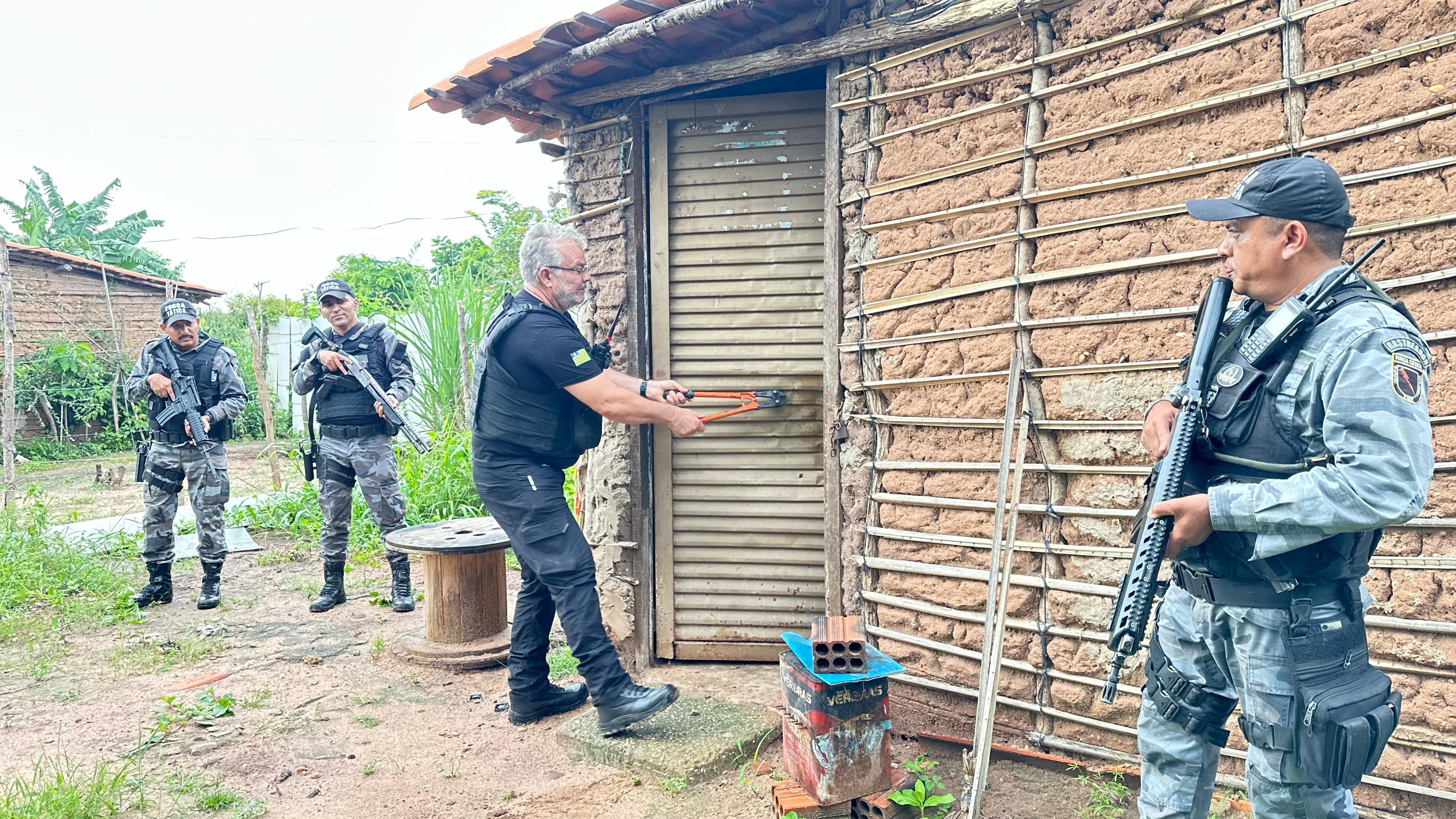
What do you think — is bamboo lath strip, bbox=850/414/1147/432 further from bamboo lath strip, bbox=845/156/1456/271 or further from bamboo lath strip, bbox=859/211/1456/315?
bamboo lath strip, bbox=845/156/1456/271

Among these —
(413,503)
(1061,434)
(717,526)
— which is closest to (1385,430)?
(1061,434)

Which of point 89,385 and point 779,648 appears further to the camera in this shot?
point 89,385

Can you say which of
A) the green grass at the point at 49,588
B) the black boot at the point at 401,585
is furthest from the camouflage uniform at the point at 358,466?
the green grass at the point at 49,588

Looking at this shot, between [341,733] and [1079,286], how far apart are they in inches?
144

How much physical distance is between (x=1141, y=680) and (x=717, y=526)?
6.98 feet

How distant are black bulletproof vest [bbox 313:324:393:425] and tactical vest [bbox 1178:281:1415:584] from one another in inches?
199

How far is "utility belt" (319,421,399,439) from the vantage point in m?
5.80

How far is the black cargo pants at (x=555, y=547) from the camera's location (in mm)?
3664

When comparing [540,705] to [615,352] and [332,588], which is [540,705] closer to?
[615,352]

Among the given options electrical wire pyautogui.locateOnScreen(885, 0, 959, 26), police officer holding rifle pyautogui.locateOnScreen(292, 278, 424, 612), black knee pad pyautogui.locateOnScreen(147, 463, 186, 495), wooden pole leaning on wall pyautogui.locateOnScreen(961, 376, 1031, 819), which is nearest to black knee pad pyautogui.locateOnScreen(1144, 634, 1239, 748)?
wooden pole leaning on wall pyautogui.locateOnScreen(961, 376, 1031, 819)

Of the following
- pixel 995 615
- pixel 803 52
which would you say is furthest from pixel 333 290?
pixel 995 615

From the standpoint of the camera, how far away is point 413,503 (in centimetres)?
824

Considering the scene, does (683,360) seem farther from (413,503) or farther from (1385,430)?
(413,503)

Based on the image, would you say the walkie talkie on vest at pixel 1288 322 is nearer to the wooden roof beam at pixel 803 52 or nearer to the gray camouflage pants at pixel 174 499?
the wooden roof beam at pixel 803 52
